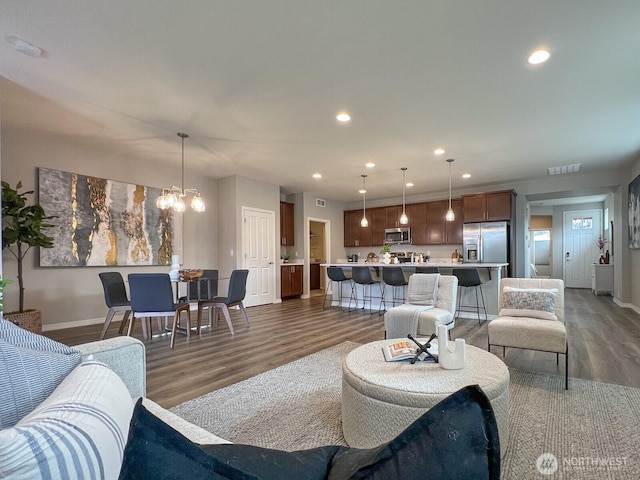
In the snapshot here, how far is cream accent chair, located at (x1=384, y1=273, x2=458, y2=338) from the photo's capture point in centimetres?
330

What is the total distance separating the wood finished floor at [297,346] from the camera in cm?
275

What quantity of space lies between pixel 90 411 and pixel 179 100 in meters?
3.24

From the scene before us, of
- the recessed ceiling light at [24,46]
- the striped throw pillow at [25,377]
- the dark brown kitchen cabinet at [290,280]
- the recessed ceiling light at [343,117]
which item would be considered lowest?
the dark brown kitchen cabinet at [290,280]

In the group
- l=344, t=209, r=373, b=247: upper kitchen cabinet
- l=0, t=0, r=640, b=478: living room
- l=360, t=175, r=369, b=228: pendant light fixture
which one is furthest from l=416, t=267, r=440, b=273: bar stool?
l=344, t=209, r=373, b=247: upper kitchen cabinet

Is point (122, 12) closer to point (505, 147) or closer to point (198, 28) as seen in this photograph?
point (198, 28)

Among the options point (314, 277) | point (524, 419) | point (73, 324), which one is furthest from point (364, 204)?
point (524, 419)

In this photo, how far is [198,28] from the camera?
2264mm

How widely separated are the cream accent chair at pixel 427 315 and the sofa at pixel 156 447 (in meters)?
2.83

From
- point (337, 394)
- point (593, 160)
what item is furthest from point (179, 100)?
point (593, 160)

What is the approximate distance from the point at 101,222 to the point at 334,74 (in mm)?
4337

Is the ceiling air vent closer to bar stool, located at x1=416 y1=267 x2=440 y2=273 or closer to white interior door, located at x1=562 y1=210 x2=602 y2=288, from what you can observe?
bar stool, located at x1=416 y1=267 x2=440 y2=273

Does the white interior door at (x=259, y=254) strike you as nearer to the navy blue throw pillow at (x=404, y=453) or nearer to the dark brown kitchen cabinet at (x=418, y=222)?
the dark brown kitchen cabinet at (x=418, y=222)

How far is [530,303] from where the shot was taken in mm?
3115

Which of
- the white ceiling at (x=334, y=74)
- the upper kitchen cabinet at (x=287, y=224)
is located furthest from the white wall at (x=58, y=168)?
the upper kitchen cabinet at (x=287, y=224)
